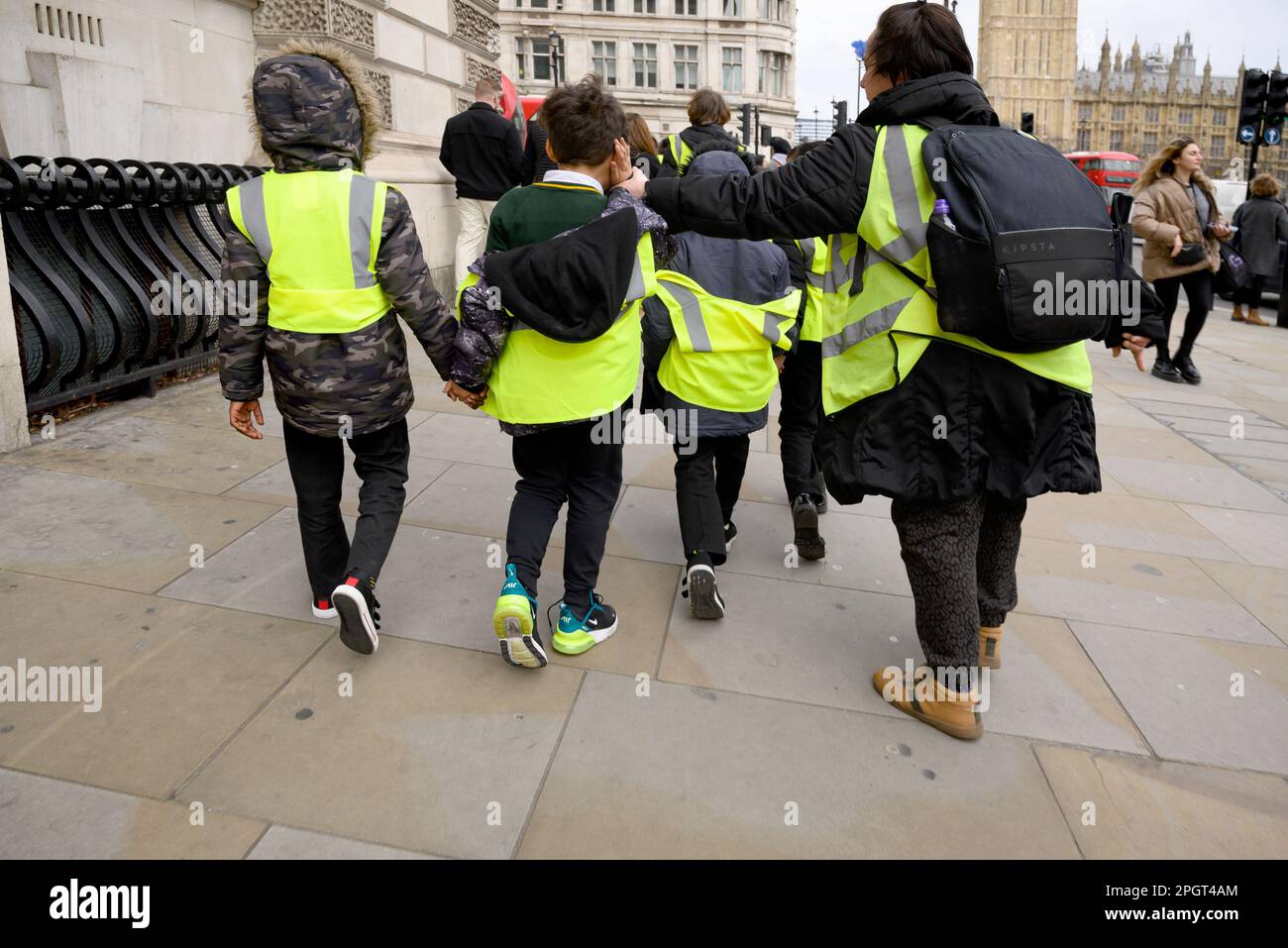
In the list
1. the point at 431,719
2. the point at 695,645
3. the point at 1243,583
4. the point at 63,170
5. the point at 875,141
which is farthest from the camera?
the point at 63,170

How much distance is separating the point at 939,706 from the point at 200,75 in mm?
7203

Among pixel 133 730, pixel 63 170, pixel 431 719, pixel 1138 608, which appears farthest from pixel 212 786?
pixel 63 170

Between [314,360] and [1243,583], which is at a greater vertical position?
[314,360]

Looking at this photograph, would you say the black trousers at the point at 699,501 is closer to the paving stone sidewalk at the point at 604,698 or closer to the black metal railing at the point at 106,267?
the paving stone sidewalk at the point at 604,698

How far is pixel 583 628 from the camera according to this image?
3.31 metres

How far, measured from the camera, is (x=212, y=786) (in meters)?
2.47

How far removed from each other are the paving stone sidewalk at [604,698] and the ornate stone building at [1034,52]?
114 metres

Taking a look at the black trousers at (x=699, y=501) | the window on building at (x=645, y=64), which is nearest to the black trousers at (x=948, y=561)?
the black trousers at (x=699, y=501)

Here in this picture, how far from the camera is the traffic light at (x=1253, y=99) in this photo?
1745 centimetres

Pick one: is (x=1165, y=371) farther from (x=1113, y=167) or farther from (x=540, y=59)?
(x=540, y=59)

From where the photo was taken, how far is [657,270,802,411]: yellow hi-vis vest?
3.68 meters

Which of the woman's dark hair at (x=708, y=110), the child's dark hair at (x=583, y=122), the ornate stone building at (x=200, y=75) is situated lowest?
the child's dark hair at (x=583, y=122)
